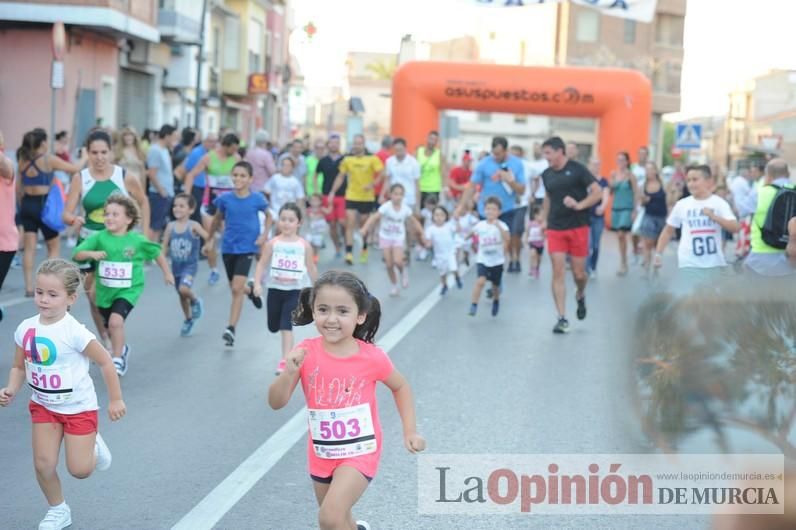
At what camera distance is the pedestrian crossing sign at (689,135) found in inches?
Answer: 1355

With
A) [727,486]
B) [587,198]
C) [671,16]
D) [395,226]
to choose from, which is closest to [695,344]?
[727,486]

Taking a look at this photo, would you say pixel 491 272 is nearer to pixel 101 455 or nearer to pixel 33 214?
pixel 33 214

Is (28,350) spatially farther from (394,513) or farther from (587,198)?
(587,198)

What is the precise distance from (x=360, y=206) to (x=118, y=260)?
37.3ft

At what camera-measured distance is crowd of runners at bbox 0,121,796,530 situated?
5117 millimetres

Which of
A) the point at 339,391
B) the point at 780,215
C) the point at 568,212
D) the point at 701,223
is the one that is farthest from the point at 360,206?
the point at 339,391

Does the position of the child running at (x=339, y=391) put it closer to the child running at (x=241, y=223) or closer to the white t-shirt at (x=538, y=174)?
the child running at (x=241, y=223)

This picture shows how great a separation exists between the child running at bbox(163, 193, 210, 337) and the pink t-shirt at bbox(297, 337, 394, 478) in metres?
7.01

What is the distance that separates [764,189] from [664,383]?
8148mm

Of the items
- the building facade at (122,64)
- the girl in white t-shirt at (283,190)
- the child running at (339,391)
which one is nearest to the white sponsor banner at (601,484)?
the child running at (339,391)

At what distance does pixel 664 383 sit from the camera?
3225mm

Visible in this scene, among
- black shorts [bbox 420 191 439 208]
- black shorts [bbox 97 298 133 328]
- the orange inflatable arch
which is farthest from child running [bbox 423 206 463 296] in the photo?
the orange inflatable arch

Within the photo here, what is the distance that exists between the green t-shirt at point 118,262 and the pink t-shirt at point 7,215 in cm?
149

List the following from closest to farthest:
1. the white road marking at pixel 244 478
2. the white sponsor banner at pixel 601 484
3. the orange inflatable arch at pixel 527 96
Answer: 1. the white sponsor banner at pixel 601 484
2. the white road marking at pixel 244 478
3. the orange inflatable arch at pixel 527 96
